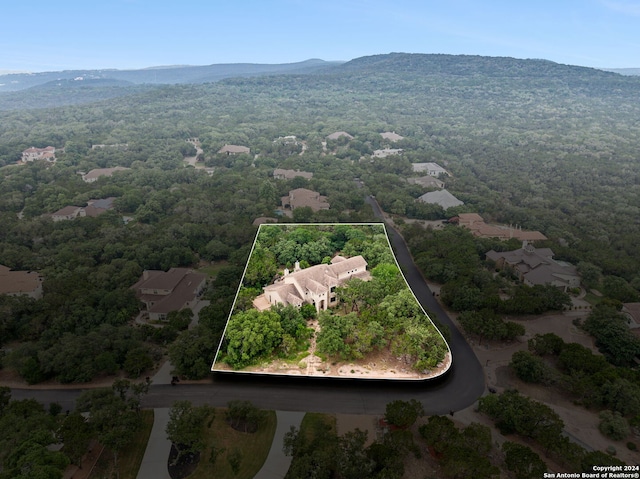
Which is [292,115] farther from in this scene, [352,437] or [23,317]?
[352,437]

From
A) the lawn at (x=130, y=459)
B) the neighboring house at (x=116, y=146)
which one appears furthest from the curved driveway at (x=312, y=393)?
the neighboring house at (x=116, y=146)

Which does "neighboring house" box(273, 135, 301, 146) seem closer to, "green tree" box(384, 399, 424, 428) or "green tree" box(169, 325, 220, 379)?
"green tree" box(169, 325, 220, 379)

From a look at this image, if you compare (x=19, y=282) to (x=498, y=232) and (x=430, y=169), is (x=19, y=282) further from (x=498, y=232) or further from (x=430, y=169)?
(x=430, y=169)

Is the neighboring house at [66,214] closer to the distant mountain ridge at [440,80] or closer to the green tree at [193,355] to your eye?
the green tree at [193,355]

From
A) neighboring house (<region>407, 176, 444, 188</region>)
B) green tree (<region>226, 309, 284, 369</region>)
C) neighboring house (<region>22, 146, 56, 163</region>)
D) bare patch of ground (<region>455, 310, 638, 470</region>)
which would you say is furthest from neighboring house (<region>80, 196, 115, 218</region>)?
bare patch of ground (<region>455, 310, 638, 470</region>)

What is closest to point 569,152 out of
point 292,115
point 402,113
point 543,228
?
point 543,228
